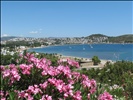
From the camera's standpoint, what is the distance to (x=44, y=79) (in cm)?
541

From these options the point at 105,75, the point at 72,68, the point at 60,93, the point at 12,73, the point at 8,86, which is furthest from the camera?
the point at 105,75

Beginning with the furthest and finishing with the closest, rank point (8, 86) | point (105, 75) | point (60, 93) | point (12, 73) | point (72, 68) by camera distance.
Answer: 1. point (105, 75)
2. point (72, 68)
3. point (8, 86)
4. point (12, 73)
5. point (60, 93)

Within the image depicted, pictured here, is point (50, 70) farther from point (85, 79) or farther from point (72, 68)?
point (72, 68)

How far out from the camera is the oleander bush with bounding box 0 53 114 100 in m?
4.70

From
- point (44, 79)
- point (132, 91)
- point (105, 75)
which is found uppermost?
point (44, 79)

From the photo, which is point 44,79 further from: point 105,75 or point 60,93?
point 105,75

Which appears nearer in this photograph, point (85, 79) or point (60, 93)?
point (60, 93)

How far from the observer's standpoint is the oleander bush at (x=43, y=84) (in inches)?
185

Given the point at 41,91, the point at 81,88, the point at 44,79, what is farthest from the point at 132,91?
the point at 41,91

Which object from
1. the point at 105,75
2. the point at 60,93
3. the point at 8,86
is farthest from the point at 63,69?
the point at 105,75

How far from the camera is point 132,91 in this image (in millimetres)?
6793

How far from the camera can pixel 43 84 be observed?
4773 mm

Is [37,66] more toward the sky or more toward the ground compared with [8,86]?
more toward the sky

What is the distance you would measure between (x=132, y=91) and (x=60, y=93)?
2520 millimetres
